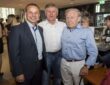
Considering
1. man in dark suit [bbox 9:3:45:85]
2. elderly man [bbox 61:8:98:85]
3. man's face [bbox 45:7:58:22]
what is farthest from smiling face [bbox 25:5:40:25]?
man's face [bbox 45:7:58:22]

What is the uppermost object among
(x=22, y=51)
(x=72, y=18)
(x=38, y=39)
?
(x=72, y=18)

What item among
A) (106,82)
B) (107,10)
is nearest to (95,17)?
(107,10)

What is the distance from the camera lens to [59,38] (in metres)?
3.17

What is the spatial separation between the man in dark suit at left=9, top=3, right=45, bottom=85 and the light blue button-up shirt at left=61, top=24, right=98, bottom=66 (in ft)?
1.14

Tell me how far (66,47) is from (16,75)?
0.68 metres

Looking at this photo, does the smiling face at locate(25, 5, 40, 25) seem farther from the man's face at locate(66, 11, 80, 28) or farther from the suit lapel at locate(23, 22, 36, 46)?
the man's face at locate(66, 11, 80, 28)

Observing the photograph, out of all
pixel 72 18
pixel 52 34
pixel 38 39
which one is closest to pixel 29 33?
pixel 38 39

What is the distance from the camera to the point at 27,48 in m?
2.60

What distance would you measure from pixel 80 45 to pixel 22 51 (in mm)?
685

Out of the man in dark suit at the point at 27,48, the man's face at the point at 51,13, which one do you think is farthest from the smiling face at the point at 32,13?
the man's face at the point at 51,13

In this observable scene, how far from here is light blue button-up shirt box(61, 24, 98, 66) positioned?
2.64m

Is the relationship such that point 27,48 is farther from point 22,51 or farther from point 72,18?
point 72,18

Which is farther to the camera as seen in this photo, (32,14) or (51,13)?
(51,13)

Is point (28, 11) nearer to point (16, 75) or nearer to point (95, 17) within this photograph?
point (16, 75)
